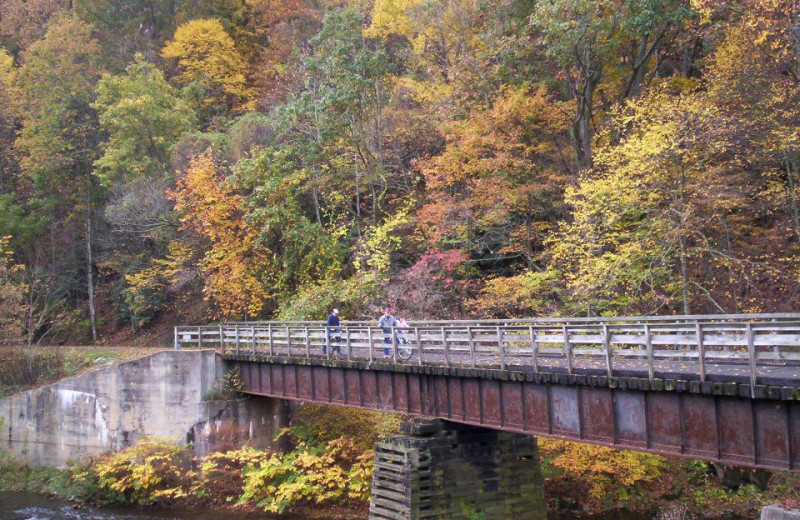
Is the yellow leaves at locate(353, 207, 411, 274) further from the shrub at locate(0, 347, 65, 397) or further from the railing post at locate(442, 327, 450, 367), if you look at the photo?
the shrub at locate(0, 347, 65, 397)

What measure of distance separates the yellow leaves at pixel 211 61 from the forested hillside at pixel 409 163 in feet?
0.72

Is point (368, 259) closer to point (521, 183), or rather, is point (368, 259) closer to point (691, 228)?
point (521, 183)

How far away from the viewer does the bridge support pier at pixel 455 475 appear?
1816cm

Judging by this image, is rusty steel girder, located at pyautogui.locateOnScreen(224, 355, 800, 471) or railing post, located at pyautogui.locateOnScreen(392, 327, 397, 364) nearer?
rusty steel girder, located at pyautogui.locateOnScreen(224, 355, 800, 471)

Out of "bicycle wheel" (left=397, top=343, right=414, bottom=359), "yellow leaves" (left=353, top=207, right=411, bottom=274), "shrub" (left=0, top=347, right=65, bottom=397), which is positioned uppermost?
"yellow leaves" (left=353, top=207, right=411, bottom=274)

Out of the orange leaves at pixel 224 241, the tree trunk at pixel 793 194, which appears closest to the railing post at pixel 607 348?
the tree trunk at pixel 793 194

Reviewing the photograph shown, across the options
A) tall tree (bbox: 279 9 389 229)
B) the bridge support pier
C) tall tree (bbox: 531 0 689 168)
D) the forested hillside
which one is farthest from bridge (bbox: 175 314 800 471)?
tall tree (bbox: 279 9 389 229)

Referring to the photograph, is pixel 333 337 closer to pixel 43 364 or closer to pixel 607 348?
pixel 607 348

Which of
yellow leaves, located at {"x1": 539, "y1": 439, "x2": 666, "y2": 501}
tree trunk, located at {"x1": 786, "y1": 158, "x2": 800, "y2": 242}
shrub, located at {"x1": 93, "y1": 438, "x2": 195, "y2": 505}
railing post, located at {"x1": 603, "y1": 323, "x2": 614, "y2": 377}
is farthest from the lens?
shrub, located at {"x1": 93, "y1": 438, "x2": 195, "y2": 505}

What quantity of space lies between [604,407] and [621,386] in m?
0.81

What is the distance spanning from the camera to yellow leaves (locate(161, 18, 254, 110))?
48.9 meters

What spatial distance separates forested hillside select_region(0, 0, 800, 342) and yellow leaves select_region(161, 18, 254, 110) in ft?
0.72

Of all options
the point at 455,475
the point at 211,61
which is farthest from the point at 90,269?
the point at 455,475

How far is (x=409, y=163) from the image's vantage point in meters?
36.3
